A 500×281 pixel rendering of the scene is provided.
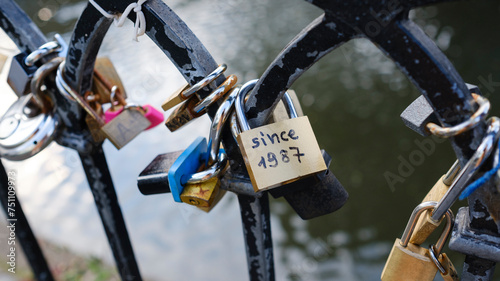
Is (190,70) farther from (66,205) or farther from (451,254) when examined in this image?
(66,205)

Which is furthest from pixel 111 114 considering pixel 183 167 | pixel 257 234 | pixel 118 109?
pixel 257 234

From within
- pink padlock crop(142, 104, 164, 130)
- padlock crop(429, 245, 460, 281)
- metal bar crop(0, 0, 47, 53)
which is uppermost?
metal bar crop(0, 0, 47, 53)

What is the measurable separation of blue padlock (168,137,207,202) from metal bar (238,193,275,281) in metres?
0.08

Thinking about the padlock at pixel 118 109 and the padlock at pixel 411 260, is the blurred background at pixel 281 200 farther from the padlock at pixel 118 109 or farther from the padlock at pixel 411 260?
the padlock at pixel 411 260

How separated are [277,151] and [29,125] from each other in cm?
46

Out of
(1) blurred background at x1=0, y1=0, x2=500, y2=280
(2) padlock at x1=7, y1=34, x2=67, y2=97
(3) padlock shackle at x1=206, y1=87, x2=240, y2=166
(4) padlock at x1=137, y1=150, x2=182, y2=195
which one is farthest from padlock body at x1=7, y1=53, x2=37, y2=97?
(1) blurred background at x1=0, y1=0, x2=500, y2=280

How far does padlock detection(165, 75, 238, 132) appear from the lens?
0.55 metres

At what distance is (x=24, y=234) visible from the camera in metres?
1.15

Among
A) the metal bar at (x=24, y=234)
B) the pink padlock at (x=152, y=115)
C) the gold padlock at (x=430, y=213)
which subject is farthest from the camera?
the metal bar at (x=24, y=234)

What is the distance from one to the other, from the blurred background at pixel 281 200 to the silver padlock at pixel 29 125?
1.18m

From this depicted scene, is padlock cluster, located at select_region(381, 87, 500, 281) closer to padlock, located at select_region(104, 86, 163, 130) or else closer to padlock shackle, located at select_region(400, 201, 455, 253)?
padlock shackle, located at select_region(400, 201, 455, 253)

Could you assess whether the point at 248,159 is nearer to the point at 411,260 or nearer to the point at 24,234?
the point at 411,260

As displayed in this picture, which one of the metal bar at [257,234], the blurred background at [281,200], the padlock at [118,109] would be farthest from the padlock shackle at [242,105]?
the blurred background at [281,200]

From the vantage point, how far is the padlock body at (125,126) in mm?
755
